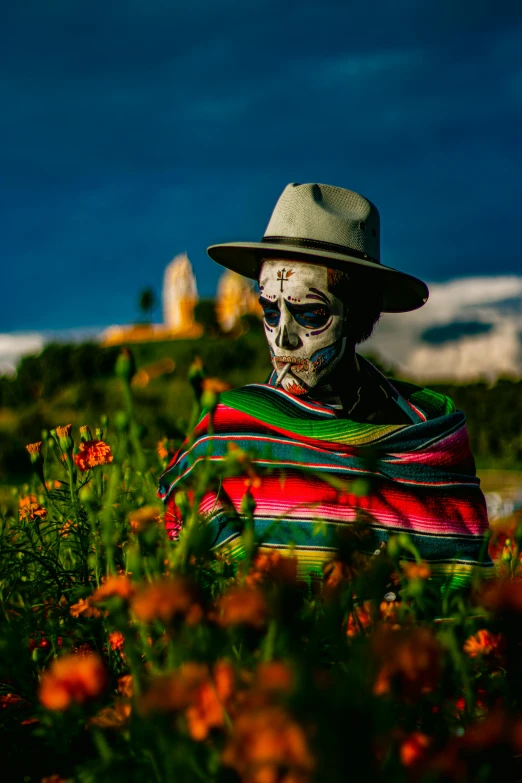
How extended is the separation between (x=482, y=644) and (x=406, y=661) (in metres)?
0.54

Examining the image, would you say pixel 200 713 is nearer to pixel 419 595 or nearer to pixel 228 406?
pixel 419 595

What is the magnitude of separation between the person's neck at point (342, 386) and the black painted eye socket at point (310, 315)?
0.57 feet

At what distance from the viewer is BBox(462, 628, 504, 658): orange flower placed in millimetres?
1220

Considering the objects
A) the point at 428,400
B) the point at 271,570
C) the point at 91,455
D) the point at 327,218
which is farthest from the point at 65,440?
the point at 428,400

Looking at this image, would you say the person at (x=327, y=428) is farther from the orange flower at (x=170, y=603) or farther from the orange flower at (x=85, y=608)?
the orange flower at (x=170, y=603)

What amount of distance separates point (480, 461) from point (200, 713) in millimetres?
8465

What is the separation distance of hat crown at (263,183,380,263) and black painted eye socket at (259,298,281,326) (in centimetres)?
21

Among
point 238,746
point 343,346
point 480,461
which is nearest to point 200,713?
point 238,746

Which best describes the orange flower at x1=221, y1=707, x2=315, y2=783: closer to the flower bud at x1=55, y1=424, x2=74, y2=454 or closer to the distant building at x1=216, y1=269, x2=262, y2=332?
the flower bud at x1=55, y1=424, x2=74, y2=454

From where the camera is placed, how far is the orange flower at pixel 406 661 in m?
0.84

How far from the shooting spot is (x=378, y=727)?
0.80 meters

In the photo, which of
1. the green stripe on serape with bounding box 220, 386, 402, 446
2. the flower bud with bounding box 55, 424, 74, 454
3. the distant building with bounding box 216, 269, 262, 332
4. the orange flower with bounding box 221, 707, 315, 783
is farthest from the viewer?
the distant building with bounding box 216, 269, 262, 332

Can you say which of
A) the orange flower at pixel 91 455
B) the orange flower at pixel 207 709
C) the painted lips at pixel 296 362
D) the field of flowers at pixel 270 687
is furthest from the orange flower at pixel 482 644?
the painted lips at pixel 296 362

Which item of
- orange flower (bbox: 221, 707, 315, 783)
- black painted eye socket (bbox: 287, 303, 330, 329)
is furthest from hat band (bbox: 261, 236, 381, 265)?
orange flower (bbox: 221, 707, 315, 783)
